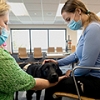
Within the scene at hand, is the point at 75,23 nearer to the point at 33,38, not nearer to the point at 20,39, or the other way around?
the point at 33,38

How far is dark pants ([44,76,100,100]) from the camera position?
3.78ft

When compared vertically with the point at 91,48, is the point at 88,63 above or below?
below

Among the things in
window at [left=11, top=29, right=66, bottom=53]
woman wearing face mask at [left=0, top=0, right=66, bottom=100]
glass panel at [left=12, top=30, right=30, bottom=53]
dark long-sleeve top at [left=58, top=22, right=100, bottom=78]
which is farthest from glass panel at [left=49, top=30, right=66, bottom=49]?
woman wearing face mask at [left=0, top=0, right=66, bottom=100]

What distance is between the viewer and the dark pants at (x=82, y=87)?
3.78 feet

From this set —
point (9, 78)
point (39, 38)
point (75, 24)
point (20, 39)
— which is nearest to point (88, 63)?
point (75, 24)

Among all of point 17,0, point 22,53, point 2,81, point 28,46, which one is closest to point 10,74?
point 2,81

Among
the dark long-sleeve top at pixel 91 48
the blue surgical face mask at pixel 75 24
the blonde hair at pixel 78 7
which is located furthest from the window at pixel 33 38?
the dark long-sleeve top at pixel 91 48

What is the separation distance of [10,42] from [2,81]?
26.7 feet

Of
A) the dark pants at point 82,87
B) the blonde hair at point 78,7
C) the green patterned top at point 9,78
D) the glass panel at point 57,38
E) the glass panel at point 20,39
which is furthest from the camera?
the glass panel at point 57,38

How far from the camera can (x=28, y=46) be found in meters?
8.66

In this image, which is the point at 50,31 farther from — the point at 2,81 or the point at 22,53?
the point at 2,81

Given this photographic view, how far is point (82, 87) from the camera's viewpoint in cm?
116

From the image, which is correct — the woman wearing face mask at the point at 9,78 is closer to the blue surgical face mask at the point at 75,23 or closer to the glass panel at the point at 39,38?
the blue surgical face mask at the point at 75,23

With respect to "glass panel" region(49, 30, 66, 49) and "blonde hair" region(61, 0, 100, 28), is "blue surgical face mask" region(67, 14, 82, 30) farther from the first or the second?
"glass panel" region(49, 30, 66, 49)
